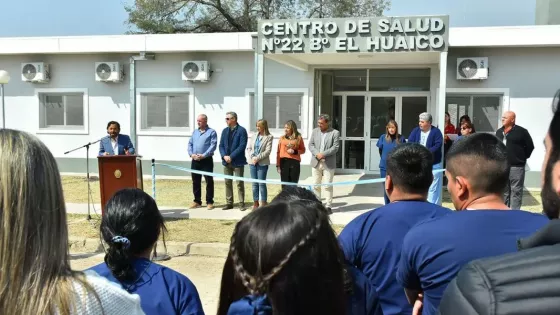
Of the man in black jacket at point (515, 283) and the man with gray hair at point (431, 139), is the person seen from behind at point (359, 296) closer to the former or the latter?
the man in black jacket at point (515, 283)

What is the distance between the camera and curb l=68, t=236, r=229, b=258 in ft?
23.8

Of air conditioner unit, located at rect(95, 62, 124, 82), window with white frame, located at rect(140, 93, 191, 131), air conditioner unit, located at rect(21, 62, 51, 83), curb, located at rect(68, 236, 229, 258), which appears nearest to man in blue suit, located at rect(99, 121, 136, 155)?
curb, located at rect(68, 236, 229, 258)

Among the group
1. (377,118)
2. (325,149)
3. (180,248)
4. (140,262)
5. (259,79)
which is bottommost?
(180,248)

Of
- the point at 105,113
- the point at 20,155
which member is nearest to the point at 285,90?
the point at 105,113

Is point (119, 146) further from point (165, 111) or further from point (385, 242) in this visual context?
point (385, 242)

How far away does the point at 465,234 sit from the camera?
2123mm

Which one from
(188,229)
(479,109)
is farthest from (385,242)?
(479,109)

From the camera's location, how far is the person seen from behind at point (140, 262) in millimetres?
2209

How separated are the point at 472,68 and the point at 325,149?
5789mm

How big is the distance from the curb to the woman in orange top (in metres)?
2.61

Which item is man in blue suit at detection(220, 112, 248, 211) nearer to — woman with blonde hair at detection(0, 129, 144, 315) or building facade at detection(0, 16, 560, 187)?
building facade at detection(0, 16, 560, 187)

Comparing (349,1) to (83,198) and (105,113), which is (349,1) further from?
(83,198)

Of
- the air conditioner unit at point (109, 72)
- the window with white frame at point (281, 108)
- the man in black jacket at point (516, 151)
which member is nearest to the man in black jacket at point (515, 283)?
the man in black jacket at point (516, 151)

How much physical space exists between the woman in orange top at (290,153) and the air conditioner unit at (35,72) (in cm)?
967
